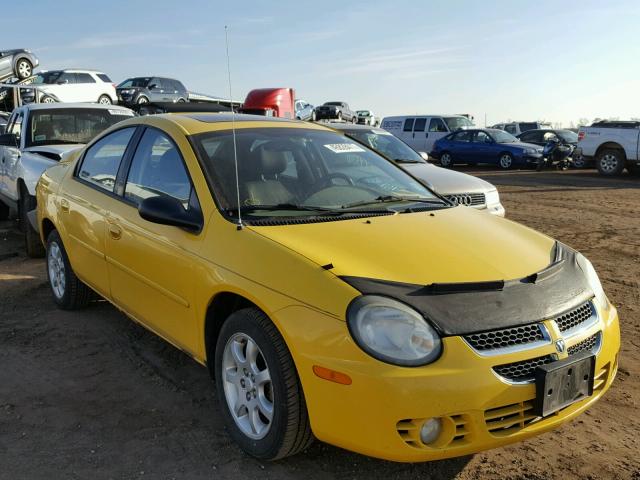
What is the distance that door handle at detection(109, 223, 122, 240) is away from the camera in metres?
3.82

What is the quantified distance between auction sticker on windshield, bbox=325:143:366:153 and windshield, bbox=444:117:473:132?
19.3 m

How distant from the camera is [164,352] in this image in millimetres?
4203

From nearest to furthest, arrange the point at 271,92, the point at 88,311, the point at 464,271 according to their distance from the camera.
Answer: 1. the point at 464,271
2. the point at 88,311
3. the point at 271,92

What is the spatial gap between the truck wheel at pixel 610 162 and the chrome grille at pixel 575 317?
1628cm

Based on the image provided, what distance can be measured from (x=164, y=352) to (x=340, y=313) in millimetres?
2166

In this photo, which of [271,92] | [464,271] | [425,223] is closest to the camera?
[464,271]

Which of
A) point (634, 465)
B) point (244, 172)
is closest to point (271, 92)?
point (244, 172)

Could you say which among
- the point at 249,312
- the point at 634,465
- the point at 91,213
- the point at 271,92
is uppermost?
the point at 271,92

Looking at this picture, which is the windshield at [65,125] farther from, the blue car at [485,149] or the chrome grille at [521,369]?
the blue car at [485,149]

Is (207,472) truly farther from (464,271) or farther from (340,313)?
(464,271)

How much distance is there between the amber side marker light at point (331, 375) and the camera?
2.38 m

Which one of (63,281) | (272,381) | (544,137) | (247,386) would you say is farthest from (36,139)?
(544,137)

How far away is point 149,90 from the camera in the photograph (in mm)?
23656

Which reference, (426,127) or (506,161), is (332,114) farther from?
(506,161)
